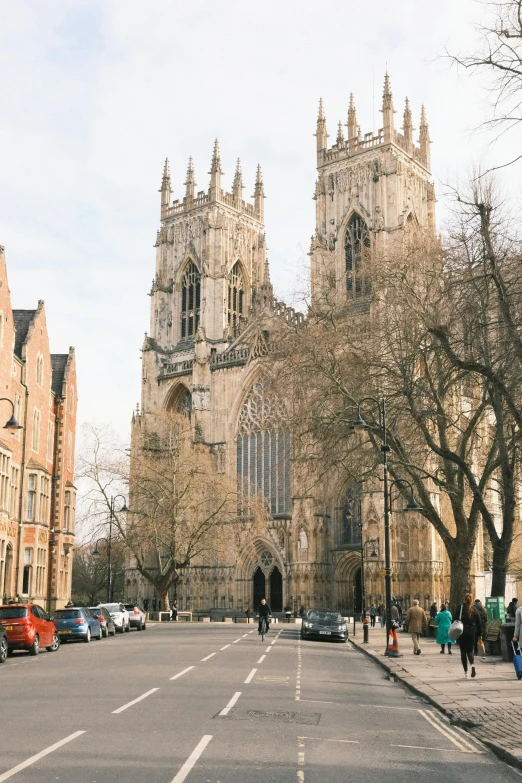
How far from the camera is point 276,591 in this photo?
6084 centimetres

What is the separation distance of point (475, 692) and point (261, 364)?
4829 centimetres

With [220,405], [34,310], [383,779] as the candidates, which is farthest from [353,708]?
[220,405]

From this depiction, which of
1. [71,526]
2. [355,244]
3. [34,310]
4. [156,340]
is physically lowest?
[71,526]

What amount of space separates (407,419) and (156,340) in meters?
43.2

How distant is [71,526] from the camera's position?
4331 cm

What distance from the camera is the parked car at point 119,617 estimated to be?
35.7m

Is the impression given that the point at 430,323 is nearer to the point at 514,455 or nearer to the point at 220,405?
the point at 514,455

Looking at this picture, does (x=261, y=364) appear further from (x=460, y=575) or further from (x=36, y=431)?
(x=460, y=575)

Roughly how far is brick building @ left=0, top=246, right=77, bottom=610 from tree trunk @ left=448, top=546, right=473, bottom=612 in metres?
15.9

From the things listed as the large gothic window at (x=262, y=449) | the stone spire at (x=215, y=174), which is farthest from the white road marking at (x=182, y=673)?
the stone spire at (x=215, y=174)

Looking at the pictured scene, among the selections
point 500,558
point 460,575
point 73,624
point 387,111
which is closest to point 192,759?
point 500,558

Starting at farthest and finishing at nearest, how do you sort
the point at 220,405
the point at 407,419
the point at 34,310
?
the point at 220,405 < the point at 34,310 < the point at 407,419

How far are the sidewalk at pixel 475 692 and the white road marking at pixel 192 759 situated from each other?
293 cm

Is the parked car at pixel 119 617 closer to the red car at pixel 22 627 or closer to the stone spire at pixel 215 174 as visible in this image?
the red car at pixel 22 627
